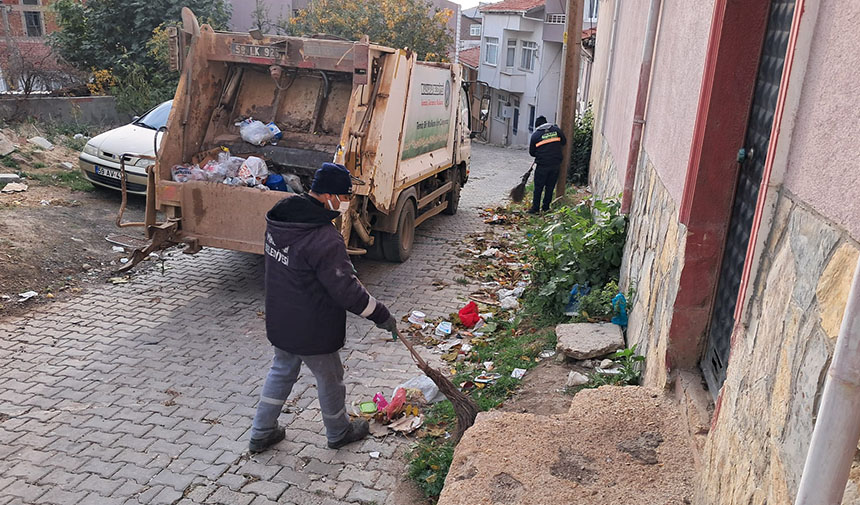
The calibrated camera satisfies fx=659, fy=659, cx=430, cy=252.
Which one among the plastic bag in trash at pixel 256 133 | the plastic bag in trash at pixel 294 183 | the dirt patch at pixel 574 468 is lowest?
the dirt patch at pixel 574 468

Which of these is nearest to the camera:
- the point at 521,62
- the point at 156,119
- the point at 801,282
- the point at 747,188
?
the point at 801,282

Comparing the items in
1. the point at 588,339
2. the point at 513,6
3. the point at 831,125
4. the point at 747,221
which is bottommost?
the point at 588,339

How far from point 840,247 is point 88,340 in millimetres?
5612

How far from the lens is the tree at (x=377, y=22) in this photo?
75.8 feet

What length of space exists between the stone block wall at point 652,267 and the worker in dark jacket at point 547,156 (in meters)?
5.42

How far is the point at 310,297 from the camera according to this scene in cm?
391

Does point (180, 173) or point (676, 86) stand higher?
point (676, 86)

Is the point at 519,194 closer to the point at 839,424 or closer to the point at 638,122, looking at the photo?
the point at 638,122

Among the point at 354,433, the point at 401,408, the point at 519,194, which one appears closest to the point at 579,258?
the point at 401,408

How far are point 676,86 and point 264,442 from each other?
3421mm

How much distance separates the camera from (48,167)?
35.2ft

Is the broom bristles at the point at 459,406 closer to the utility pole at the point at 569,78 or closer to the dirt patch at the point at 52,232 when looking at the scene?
the dirt patch at the point at 52,232

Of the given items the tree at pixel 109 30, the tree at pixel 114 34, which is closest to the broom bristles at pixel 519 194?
the tree at pixel 114 34

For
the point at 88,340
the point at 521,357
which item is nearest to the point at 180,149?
the point at 88,340
